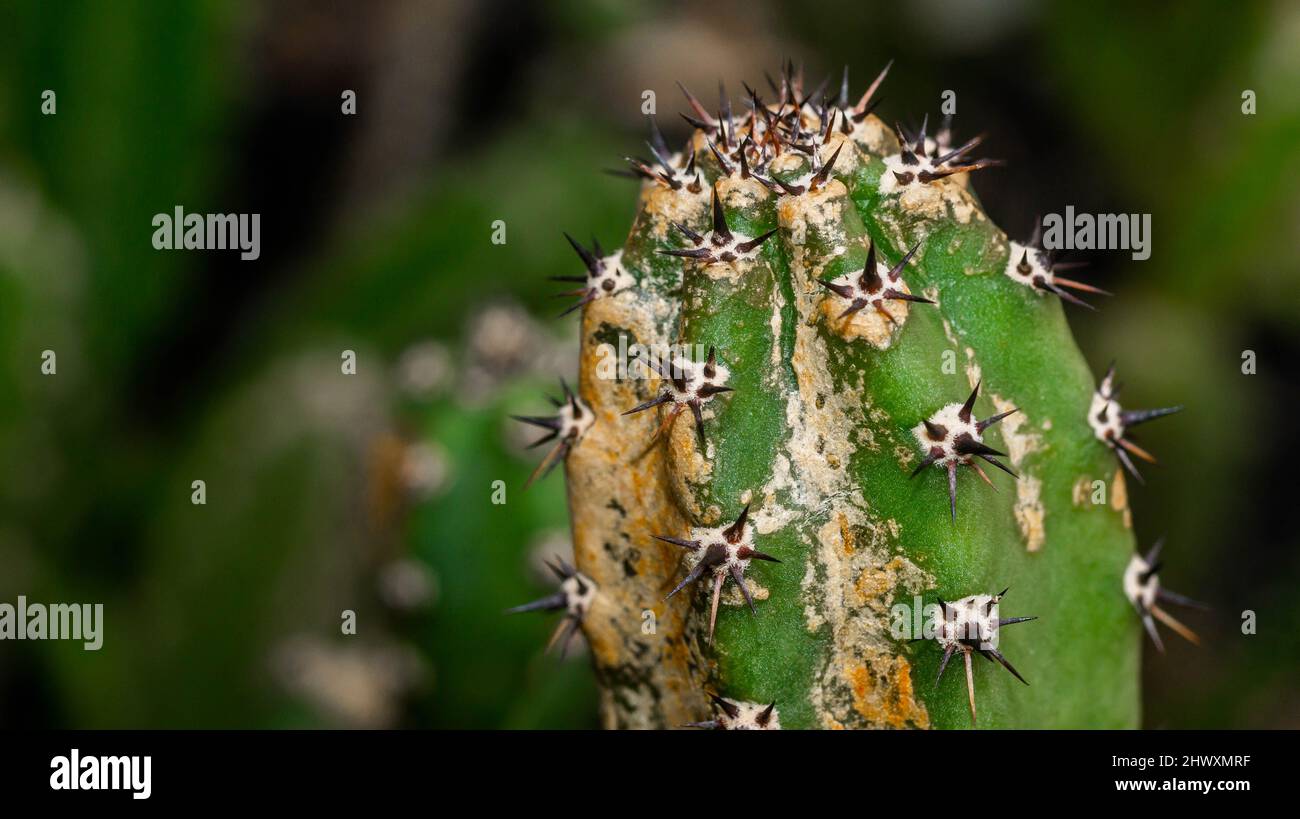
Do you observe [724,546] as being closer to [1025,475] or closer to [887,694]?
[887,694]

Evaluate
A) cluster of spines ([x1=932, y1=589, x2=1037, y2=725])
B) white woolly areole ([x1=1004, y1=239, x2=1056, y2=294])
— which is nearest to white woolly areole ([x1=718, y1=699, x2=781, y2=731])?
Answer: cluster of spines ([x1=932, y1=589, x2=1037, y2=725])

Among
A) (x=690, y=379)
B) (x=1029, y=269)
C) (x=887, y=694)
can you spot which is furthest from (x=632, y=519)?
(x=1029, y=269)

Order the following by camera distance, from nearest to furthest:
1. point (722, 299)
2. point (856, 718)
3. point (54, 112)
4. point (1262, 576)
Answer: point (722, 299) < point (856, 718) < point (54, 112) < point (1262, 576)

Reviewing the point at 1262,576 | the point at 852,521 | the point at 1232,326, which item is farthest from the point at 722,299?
the point at 1232,326

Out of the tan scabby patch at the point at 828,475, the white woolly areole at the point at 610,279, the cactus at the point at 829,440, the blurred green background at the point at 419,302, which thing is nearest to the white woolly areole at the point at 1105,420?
the cactus at the point at 829,440

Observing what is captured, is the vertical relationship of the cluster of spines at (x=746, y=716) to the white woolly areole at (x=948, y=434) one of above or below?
below

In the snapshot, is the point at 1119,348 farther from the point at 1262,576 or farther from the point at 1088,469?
the point at 1088,469

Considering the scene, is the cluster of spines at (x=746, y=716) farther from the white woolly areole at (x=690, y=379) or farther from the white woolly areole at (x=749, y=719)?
the white woolly areole at (x=690, y=379)
